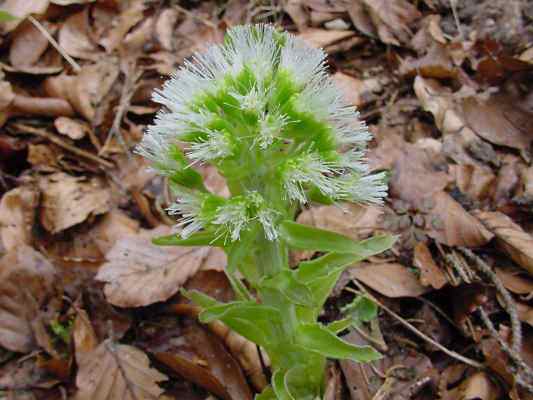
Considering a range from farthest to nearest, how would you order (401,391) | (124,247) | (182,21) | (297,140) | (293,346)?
1. (182,21)
2. (124,247)
3. (401,391)
4. (293,346)
5. (297,140)

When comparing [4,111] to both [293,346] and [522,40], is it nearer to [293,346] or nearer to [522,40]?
[293,346]

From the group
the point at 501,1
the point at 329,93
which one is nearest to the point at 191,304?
the point at 329,93

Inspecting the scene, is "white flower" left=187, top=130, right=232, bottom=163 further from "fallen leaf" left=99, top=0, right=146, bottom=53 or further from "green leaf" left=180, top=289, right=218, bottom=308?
"fallen leaf" left=99, top=0, right=146, bottom=53

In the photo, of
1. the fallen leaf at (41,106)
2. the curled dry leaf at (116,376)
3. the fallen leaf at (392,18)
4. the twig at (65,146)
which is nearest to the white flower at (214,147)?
the curled dry leaf at (116,376)

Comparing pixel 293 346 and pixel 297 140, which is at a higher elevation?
pixel 297 140

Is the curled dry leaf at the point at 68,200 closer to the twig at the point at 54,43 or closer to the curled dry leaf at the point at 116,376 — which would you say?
the curled dry leaf at the point at 116,376

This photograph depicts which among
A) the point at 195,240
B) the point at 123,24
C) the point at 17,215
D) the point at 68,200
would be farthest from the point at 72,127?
the point at 195,240
